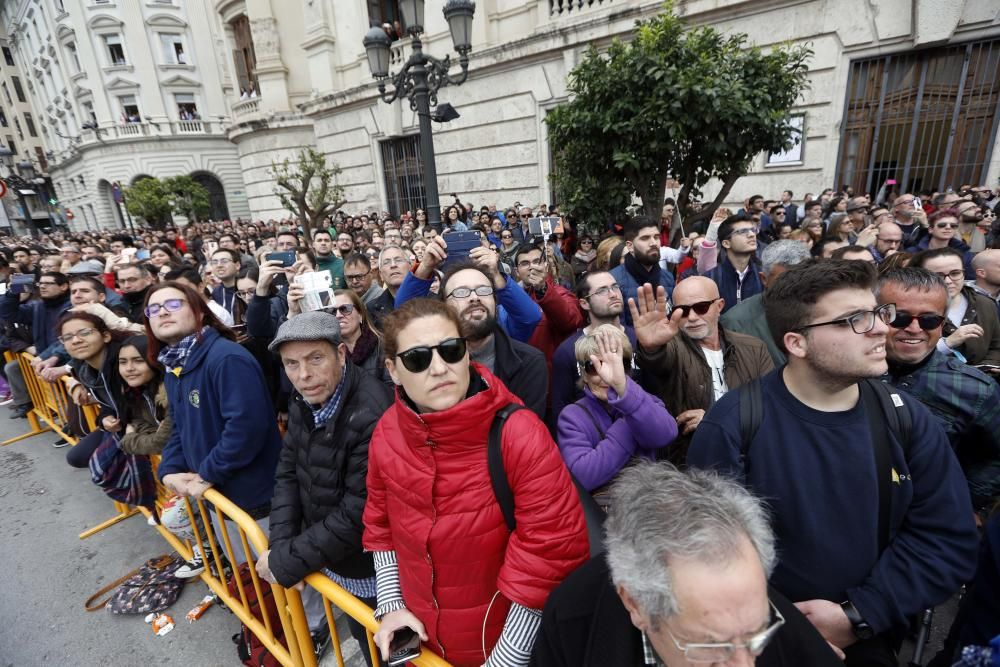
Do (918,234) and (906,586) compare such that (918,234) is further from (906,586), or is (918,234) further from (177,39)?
(177,39)

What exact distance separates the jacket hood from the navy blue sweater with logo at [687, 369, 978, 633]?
85cm

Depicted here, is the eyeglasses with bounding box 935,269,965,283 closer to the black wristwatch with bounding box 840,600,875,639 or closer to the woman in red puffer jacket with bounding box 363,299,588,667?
the black wristwatch with bounding box 840,600,875,639

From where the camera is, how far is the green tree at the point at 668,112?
4.66 metres

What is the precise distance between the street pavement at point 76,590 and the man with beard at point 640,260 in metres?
3.35

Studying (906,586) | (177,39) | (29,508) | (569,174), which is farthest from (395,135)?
(177,39)

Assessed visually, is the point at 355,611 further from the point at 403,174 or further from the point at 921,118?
the point at 403,174

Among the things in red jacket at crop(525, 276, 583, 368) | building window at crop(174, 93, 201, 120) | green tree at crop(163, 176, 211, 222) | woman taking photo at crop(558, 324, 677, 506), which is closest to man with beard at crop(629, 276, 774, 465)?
woman taking photo at crop(558, 324, 677, 506)

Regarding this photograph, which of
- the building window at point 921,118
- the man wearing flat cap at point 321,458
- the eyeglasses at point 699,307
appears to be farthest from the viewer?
the building window at point 921,118

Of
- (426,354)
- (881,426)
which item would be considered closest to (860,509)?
(881,426)

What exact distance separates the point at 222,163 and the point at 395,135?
2760 cm

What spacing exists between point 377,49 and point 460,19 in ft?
4.03

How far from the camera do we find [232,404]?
2412mm

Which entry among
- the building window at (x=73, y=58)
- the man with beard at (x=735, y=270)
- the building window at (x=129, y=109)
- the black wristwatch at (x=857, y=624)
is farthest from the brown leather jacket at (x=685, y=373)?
the building window at (x=73, y=58)

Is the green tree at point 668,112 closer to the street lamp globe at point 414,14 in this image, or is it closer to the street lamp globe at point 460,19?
the street lamp globe at point 460,19
